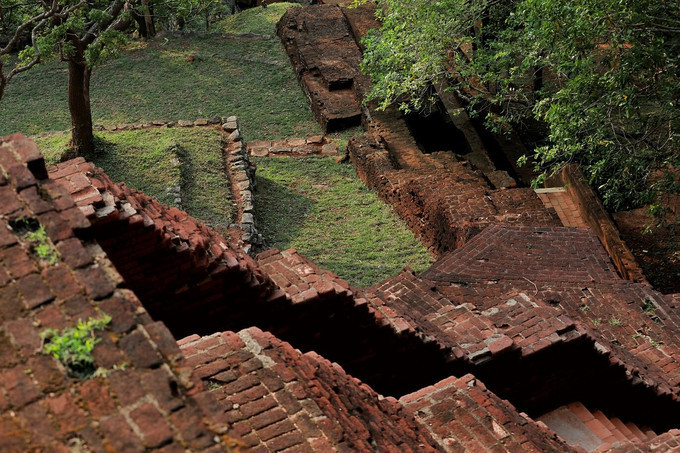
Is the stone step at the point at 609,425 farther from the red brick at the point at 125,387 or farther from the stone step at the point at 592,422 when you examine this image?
the red brick at the point at 125,387

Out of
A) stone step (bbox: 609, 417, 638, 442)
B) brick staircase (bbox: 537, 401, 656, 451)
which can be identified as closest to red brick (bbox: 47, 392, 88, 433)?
brick staircase (bbox: 537, 401, 656, 451)

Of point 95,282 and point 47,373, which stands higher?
point 95,282

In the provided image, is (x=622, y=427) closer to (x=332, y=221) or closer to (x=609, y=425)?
(x=609, y=425)

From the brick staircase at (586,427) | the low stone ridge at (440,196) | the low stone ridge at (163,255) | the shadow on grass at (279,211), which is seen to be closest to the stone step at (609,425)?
the brick staircase at (586,427)

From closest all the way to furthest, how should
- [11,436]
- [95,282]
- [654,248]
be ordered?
[11,436] < [95,282] < [654,248]

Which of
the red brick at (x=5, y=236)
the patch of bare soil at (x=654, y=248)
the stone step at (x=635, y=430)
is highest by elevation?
the red brick at (x=5, y=236)

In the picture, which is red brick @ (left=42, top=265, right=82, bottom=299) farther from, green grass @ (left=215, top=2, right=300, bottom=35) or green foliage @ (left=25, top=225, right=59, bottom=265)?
green grass @ (left=215, top=2, right=300, bottom=35)

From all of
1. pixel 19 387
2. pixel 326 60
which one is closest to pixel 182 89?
pixel 326 60
